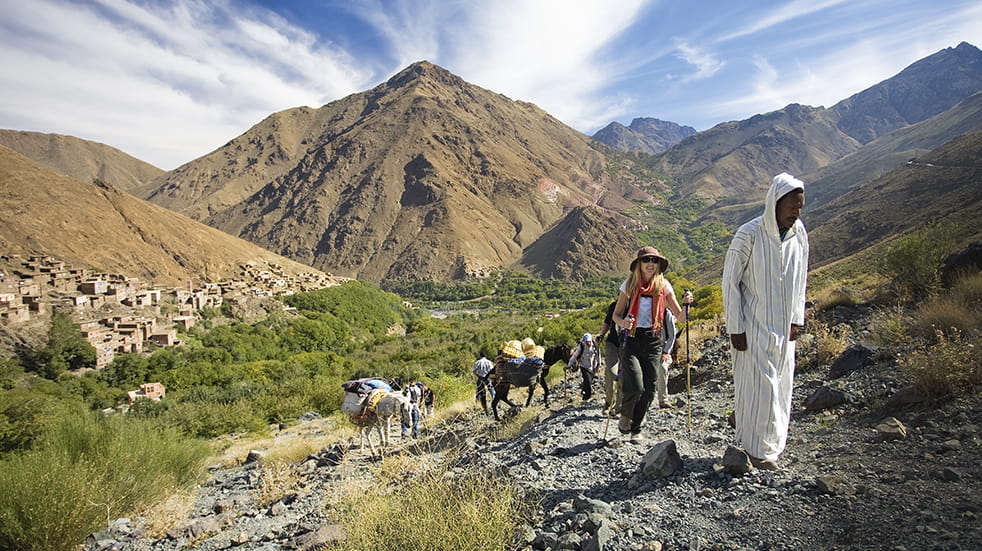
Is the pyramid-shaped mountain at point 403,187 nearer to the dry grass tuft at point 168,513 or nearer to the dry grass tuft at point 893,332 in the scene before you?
the dry grass tuft at point 168,513

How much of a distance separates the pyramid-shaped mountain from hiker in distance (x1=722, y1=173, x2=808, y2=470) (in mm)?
99525

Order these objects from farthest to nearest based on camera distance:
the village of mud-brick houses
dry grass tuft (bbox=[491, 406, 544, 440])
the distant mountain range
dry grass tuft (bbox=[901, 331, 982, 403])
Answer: the distant mountain range, the village of mud-brick houses, dry grass tuft (bbox=[491, 406, 544, 440]), dry grass tuft (bbox=[901, 331, 982, 403])

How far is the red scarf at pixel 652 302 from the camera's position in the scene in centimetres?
423

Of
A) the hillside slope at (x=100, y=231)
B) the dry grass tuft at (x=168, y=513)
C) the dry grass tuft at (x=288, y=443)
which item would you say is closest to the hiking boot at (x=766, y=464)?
the dry grass tuft at (x=168, y=513)

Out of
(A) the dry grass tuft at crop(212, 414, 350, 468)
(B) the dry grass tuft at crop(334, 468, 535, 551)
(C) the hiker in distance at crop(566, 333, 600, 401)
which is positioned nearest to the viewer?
(B) the dry grass tuft at crop(334, 468, 535, 551)

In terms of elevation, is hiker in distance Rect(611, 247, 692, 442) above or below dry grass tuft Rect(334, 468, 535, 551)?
above

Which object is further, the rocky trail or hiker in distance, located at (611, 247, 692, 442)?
hiker in distance, located at (611, 247, 692, 442)

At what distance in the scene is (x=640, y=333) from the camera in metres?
4.24

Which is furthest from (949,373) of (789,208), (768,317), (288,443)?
(288,443)

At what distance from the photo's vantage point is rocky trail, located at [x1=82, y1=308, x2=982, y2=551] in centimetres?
231

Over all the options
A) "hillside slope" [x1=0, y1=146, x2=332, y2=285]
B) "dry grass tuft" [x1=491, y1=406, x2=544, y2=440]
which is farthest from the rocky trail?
"hillside slope" [x1=0, y1=146, x2=332, y2=285]

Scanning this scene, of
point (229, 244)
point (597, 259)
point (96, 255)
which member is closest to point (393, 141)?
point (597, 259)

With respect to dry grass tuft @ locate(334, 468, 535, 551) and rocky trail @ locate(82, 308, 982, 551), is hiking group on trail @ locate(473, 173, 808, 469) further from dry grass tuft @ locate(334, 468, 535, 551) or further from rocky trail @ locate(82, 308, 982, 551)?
dry grass tuft @ locate(334, 468, 535, 551)

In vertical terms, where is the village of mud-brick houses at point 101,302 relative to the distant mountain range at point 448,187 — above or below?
below
